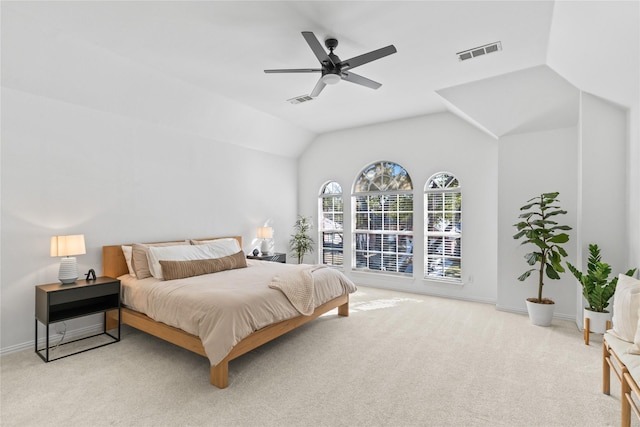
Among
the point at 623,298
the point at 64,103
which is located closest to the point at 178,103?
the point at 64,103

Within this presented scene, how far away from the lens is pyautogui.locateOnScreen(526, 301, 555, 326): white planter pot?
3.95m

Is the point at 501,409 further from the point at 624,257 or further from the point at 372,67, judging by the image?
the point at 372,67

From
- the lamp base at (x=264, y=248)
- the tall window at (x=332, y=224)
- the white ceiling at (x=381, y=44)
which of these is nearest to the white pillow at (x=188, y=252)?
the lamp base at (x=264, y=248)

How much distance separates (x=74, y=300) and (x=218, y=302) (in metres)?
1.75

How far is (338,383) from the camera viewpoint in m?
2.63

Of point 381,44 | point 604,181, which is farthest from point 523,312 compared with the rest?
point 381,44

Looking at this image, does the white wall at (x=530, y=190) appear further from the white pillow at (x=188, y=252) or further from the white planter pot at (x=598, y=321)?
the white pillow at (x=188, y=252)

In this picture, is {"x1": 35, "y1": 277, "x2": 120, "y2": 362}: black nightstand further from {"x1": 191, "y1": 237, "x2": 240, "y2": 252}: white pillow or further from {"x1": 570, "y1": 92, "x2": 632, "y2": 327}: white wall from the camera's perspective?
{"x1": 570, "y1": 92, "x2": 632, "y2": 327}: white wall

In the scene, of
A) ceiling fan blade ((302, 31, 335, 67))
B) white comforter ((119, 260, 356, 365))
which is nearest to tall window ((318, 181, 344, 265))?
white comforter ((119, 260, 356, 365))

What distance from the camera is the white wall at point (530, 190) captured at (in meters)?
4.23

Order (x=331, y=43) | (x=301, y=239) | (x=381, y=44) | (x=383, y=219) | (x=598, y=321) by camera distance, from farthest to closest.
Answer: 1. (x=301, y=239)
2. (x=383, y=219)
3. (x=598, y=321)
4. (x=381, y=44)
5. (x=331, y=43)

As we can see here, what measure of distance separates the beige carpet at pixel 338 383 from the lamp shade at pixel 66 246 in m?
1.03

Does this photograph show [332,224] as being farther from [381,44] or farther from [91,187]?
[91,187]

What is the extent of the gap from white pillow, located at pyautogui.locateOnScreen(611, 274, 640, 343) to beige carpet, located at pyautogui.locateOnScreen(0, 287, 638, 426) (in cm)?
57
